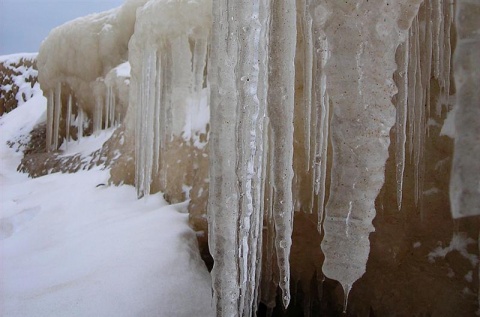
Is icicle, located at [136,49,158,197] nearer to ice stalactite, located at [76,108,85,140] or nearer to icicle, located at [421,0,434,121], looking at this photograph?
icicle, located at [421,0,434,121]

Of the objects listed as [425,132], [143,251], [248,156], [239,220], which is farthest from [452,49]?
[143,251]

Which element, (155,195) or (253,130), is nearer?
(253,130)

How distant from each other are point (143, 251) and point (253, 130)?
61.6 inches

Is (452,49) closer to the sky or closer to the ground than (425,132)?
closer to the sky

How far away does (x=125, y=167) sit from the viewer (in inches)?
207

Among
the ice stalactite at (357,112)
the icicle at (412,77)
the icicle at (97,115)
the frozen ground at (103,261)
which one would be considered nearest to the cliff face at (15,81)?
the icicle at (97,115)

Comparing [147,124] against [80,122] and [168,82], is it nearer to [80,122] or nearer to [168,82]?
[168,82]

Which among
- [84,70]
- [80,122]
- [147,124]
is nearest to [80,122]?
[80,122]

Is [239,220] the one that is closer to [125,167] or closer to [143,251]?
[143,251]

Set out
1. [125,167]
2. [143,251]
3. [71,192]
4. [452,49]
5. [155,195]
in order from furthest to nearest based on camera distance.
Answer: [71,192]
[125,167]
[155,195]
[143,251]
[452,49]

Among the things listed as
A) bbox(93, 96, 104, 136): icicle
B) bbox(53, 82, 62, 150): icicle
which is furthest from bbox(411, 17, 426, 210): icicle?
bbox(53, 82, 62, 150): icicle

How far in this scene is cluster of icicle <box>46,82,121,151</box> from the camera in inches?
338

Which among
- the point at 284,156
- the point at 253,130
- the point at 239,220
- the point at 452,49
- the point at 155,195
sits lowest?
the point at 155,195

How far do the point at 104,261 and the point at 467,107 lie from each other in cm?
251
